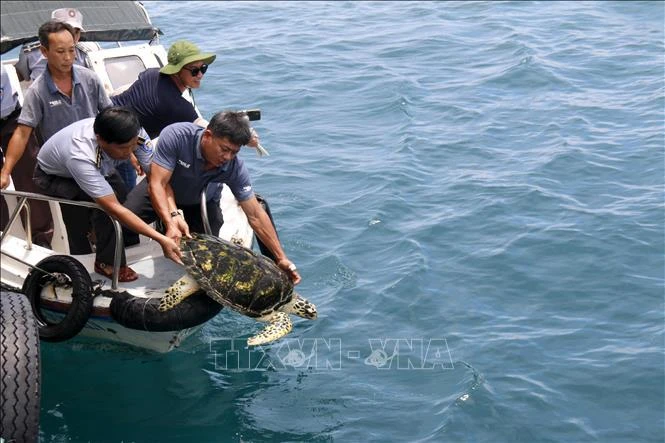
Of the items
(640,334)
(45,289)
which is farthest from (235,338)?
(640,334)

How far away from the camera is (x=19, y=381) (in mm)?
6559

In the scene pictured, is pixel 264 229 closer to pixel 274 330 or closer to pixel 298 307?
pixel 298 307

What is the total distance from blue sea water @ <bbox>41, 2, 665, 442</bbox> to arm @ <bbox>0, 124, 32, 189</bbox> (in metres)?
1.62

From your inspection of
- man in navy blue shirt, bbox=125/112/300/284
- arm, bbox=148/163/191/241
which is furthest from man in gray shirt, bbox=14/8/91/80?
arm, bbox=148/163/191/241

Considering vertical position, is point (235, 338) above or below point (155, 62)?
below

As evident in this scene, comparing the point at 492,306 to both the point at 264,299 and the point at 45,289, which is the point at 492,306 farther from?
the point at 45,289

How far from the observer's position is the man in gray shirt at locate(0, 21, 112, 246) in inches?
318

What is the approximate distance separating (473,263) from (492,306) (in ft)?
3.06

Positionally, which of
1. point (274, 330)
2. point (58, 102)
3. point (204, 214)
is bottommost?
point (274, 330)

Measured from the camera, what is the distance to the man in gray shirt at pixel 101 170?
741cm

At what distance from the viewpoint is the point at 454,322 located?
32.3ft

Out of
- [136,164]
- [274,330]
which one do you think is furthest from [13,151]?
[274,330]

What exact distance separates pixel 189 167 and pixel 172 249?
25.7 inches

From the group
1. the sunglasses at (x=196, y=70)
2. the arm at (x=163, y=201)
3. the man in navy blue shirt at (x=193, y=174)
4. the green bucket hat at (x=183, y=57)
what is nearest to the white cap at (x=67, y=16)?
the green bucket hat at (x=183, y=57)
